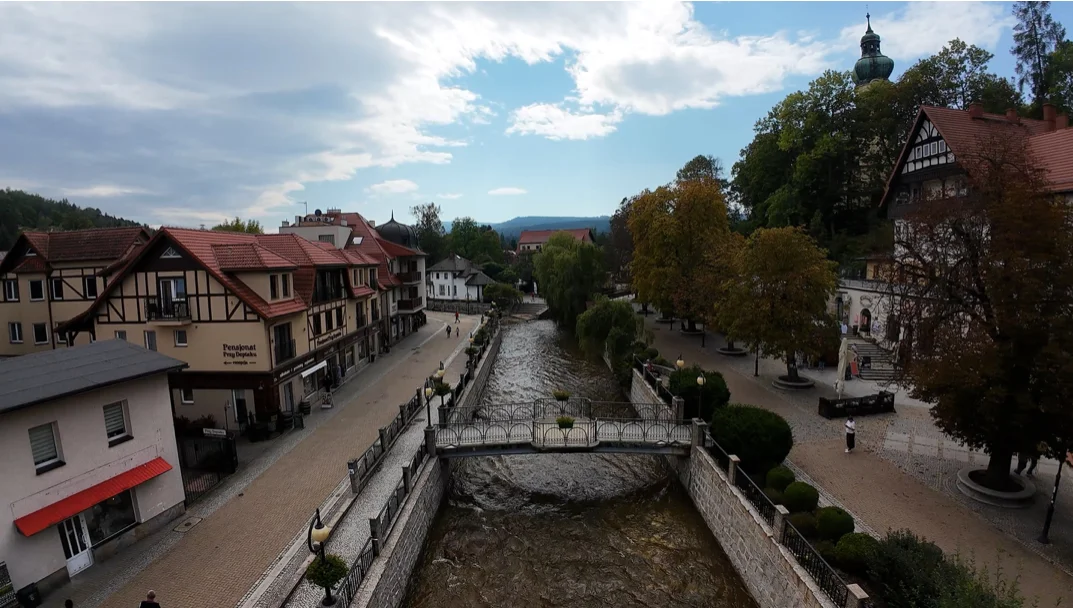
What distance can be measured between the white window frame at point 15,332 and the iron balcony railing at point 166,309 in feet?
46.8

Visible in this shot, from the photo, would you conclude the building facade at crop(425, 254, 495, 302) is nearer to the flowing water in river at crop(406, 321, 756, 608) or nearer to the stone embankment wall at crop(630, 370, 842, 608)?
the flowing water in river at crop(406, 321, 756, 608)

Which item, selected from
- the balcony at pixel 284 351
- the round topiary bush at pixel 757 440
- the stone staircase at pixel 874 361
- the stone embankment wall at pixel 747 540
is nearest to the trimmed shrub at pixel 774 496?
the stone embankment wall at pixel 747 540

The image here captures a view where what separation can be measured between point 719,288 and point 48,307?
3734 centimetres

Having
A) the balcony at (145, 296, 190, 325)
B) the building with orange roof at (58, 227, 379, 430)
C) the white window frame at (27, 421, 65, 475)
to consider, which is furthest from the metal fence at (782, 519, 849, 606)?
the balcony at (145, 296, 190, 325)

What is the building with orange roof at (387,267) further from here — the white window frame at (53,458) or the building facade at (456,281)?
the white window frame at (53,458)

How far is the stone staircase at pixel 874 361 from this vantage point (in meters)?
28.0

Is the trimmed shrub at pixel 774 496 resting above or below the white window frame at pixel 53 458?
below

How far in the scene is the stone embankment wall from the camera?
1124 cm

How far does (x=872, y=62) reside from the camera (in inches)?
2371

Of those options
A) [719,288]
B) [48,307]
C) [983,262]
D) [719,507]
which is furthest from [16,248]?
[983,262]

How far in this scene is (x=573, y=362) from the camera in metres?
38.5

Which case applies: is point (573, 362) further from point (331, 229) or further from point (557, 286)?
point (331, 229)

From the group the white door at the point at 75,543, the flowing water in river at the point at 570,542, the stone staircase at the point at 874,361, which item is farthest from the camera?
the stone staircase at the point at 874,361

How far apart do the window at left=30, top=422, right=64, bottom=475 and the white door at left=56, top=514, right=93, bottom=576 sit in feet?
4.41
